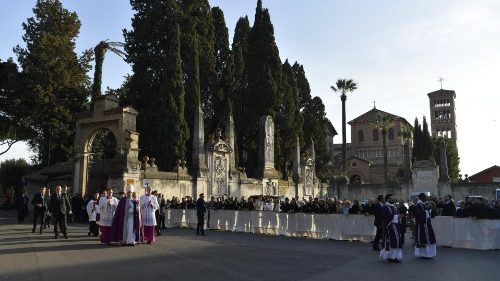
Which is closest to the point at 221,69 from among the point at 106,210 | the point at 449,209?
the point at 106,210

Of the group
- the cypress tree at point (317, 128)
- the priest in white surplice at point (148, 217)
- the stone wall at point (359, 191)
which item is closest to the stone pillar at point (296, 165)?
the cypress tree at point (317, 128)

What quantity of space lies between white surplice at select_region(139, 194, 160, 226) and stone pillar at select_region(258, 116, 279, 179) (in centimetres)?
1798

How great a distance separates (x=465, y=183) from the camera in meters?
39.8

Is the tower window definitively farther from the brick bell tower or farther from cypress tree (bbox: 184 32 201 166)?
cypress tree (bbox: 184 32 201 166)

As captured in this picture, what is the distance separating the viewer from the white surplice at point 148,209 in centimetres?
1570

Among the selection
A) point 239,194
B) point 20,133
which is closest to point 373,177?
point 239,194

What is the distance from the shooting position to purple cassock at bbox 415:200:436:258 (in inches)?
519

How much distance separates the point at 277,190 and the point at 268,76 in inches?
367

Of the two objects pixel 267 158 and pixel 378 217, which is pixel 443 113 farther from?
pixel 378 217

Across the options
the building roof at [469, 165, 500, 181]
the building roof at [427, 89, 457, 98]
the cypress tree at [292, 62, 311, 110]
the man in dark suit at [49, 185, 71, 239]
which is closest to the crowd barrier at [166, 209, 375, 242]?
the man in dark suit at [49, 185, 71, 239]

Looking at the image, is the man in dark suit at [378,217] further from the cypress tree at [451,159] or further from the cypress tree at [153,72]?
the cypress tree at [451,159]

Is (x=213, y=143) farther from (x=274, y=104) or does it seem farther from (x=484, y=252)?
(x=484, y=252)

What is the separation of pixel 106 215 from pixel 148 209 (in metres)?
1.37

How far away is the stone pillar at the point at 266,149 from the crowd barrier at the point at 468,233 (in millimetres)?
17988
